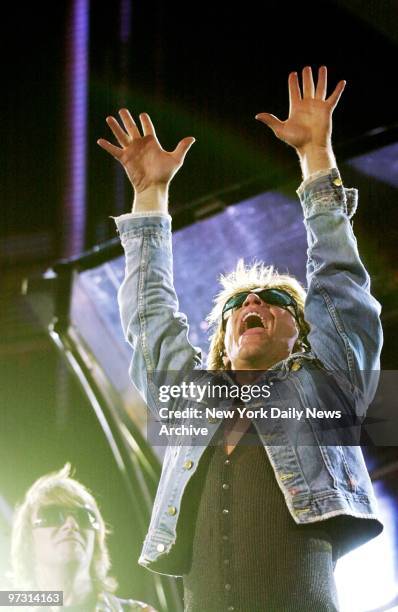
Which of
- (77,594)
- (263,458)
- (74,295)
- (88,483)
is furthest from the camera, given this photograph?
(74,295)

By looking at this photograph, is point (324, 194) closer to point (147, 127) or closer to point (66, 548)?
point (147, 127)

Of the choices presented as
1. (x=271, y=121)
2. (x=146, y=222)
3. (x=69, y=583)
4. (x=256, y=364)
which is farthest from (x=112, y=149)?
(x=69, y=583)

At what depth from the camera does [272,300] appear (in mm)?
1638

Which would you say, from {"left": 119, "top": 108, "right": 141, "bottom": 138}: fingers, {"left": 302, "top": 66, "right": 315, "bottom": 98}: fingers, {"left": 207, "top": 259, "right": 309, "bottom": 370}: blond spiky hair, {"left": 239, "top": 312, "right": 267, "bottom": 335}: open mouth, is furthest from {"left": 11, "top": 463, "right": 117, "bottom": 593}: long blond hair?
{"left": 302, "top": 66, "right": 315, "bottom": 98}: fingers

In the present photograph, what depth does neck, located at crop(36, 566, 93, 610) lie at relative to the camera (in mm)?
1687

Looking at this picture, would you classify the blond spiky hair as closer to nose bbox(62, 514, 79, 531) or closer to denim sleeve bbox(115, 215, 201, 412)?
denim sleeve bbox(115, 215, 201, 412)

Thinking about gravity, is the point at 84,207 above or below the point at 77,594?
above

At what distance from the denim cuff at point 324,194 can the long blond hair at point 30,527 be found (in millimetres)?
852

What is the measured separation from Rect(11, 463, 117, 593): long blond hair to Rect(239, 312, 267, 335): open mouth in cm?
56

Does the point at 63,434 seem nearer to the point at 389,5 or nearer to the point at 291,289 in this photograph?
the point at 291,289

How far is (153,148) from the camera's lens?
1.72 m

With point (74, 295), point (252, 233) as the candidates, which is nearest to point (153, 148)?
point (252, 233)

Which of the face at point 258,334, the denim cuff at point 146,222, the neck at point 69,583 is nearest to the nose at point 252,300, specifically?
the face at point 258,334

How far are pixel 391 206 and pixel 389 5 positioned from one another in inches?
23.0
